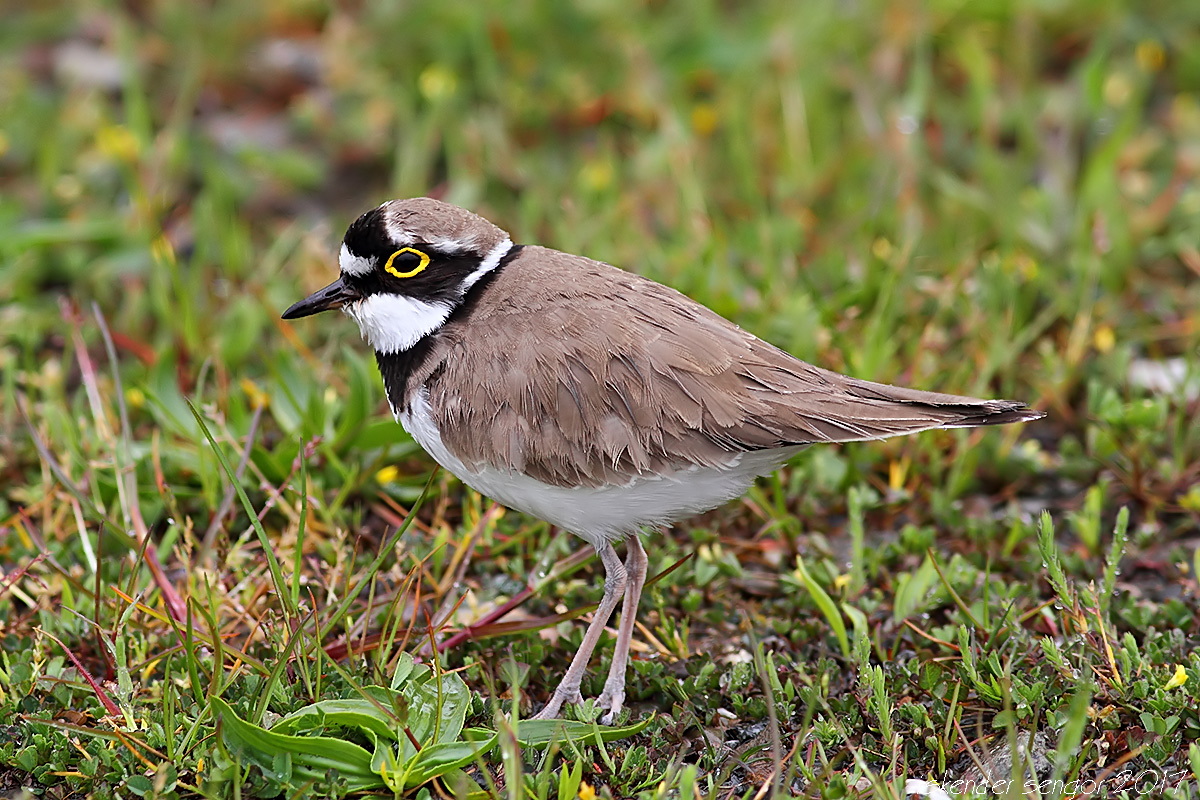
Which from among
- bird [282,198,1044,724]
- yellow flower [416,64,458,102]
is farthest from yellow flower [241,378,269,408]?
yellow flower [416,64,458,102]

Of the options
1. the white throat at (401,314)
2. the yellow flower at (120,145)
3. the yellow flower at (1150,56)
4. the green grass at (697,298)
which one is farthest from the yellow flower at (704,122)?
the white throat at (401,314)

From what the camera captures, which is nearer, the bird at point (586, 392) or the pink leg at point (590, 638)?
the bird at point (586, 392)

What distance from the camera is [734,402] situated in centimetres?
385

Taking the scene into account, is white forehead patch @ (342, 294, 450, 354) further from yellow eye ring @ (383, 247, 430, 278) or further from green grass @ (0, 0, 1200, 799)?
green grass @ (0, 0, 1200, 799)

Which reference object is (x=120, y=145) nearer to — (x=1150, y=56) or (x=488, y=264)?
(x=488, y=264)

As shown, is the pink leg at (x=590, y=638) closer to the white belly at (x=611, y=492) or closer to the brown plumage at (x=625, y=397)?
the white belly at (x=611, y=492)

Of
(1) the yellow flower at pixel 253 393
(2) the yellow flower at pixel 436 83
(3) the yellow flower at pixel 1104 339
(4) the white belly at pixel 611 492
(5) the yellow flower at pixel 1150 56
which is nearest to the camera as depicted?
(4) the white belly at pixel 611 492

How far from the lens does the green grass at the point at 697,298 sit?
377cm

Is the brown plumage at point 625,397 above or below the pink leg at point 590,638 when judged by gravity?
above

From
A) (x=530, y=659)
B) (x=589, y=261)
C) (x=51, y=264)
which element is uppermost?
(x=589, y=261)

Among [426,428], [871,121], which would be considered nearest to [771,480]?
[426,428]

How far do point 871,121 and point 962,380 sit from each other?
2071 mm

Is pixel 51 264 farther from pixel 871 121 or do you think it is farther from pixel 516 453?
pixel 871 121

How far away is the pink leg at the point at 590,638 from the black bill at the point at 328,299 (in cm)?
117
